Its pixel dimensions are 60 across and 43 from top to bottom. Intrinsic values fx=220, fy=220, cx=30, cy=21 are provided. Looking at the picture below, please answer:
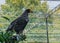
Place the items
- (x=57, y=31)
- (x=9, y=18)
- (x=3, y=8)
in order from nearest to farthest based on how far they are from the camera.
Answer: (x=9, y=18)
(x=57, y=31)
(x=3, y=8)

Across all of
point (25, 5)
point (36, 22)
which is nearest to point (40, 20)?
point (36, 22)

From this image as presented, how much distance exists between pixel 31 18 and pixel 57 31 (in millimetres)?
319

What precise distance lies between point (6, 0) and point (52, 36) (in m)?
1.15

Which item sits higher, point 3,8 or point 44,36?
point 3,8

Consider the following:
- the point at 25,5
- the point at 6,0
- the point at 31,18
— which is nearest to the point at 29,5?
the point at 25,5

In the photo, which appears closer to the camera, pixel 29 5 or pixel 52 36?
pixel 52 36

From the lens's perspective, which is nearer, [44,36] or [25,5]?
[44,36]

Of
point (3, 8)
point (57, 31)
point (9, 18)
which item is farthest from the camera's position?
point (3, 8)

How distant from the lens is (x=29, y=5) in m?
3.00

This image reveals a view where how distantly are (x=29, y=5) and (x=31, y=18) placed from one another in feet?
2.69

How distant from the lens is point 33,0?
2994 mm

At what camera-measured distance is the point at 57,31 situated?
2301 millimetres

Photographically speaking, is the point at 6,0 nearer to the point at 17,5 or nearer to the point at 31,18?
the point at 17,5

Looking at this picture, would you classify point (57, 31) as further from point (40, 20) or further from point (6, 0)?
point (6, 0)
